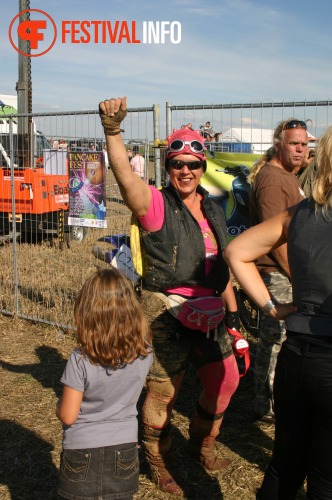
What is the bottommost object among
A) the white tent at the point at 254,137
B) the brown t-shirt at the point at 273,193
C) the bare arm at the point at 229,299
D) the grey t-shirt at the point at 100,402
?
the grey t-shirt at the point at 100,402

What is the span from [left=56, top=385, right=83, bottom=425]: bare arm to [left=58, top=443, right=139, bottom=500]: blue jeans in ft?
0.52

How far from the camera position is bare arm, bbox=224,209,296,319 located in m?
2.24

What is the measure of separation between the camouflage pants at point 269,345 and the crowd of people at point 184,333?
627 mm

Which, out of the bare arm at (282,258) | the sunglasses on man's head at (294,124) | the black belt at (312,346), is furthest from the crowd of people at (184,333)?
the sunglasses on man's head at (294,124)

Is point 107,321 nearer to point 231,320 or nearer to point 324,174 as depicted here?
point 324,174

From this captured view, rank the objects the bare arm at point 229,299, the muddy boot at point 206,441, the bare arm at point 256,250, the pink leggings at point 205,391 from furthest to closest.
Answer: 1. the muddy boot at point 206,441
2. the bare arm at point 229,299
3. the pink leggings at point 205,391
4. the bare arm at point 256,250

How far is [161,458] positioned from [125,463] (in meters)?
1.05

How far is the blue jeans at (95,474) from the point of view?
2307 millimetres

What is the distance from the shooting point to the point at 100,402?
232 cm

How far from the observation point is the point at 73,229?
260 inches

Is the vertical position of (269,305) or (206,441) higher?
(269,305)

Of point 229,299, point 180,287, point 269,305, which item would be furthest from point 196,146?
point 269,305

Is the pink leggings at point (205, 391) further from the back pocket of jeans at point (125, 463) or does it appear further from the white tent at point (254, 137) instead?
the white tent at point (254, 137)

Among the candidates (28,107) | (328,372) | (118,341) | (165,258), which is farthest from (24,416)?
(28,107)
